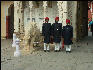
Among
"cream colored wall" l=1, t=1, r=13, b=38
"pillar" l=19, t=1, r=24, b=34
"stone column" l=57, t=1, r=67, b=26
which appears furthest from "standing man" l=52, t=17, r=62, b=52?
"cream colored wall" l=1, t=1, r=13, b=38

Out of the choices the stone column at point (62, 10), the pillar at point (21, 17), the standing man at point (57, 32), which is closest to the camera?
the standing man at point (57, 32)

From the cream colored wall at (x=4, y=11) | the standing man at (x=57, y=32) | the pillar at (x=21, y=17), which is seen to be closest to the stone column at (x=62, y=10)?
the pillar at (x=21, y=17)

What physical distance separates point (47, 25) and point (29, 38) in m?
1.33

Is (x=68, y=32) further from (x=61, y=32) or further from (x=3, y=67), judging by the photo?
(x=3, y=67)

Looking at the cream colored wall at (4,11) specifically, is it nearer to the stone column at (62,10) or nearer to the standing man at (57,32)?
the stone column at (62,10)

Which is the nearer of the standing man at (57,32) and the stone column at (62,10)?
the standing man at (57,32)

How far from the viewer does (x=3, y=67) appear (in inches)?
391

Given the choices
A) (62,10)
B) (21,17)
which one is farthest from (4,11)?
(62,10)

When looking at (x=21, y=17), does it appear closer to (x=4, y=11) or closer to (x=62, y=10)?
(x=62, y=10)

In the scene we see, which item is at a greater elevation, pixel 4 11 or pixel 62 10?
pixel 4 11

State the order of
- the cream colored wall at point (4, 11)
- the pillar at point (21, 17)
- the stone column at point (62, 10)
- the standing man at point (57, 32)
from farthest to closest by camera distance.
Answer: the cream colored wall at point (4, 11), the pillar at point (21, 17), the stone column at point (62, 10), the standing man at point (57, 32)

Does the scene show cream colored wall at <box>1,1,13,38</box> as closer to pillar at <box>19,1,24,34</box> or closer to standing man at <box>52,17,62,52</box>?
pillar at <box>19,1,24,34</box>

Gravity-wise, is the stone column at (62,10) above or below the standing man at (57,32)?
above

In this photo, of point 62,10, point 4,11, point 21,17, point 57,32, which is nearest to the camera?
point 57,32
